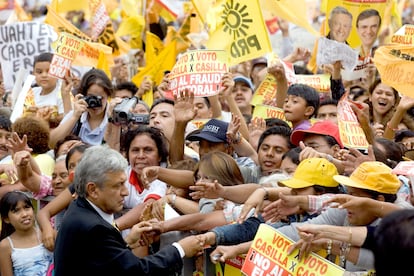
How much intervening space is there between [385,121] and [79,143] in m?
2.78

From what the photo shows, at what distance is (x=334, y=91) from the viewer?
10188mm

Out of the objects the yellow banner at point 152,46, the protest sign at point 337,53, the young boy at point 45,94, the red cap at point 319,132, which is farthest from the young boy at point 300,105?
the yellow banner at point 152,46

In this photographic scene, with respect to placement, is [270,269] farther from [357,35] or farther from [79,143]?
[357,35]

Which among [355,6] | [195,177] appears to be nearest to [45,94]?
[355,6]

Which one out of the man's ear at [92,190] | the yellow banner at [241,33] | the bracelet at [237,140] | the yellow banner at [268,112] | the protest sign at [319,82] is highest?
the yellow banner at [241,33]

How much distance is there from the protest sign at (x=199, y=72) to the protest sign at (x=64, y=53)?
5.14 feet

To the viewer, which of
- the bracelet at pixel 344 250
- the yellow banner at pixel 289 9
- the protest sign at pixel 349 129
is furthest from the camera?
the yellow banner at pixel 289 9

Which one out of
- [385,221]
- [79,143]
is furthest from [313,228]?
[79,143]

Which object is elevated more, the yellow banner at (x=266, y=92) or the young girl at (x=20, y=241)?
the yellow banner at (x=266, y=92)

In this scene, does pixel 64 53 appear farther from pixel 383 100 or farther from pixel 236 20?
pixel 383 100

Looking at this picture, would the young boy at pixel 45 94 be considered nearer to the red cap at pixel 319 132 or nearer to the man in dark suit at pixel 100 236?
the red cap at pixel 319 132

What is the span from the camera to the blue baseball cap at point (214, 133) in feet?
27.0

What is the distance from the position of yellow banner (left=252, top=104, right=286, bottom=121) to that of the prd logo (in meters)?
0.73

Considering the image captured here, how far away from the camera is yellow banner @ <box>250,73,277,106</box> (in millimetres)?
10602
